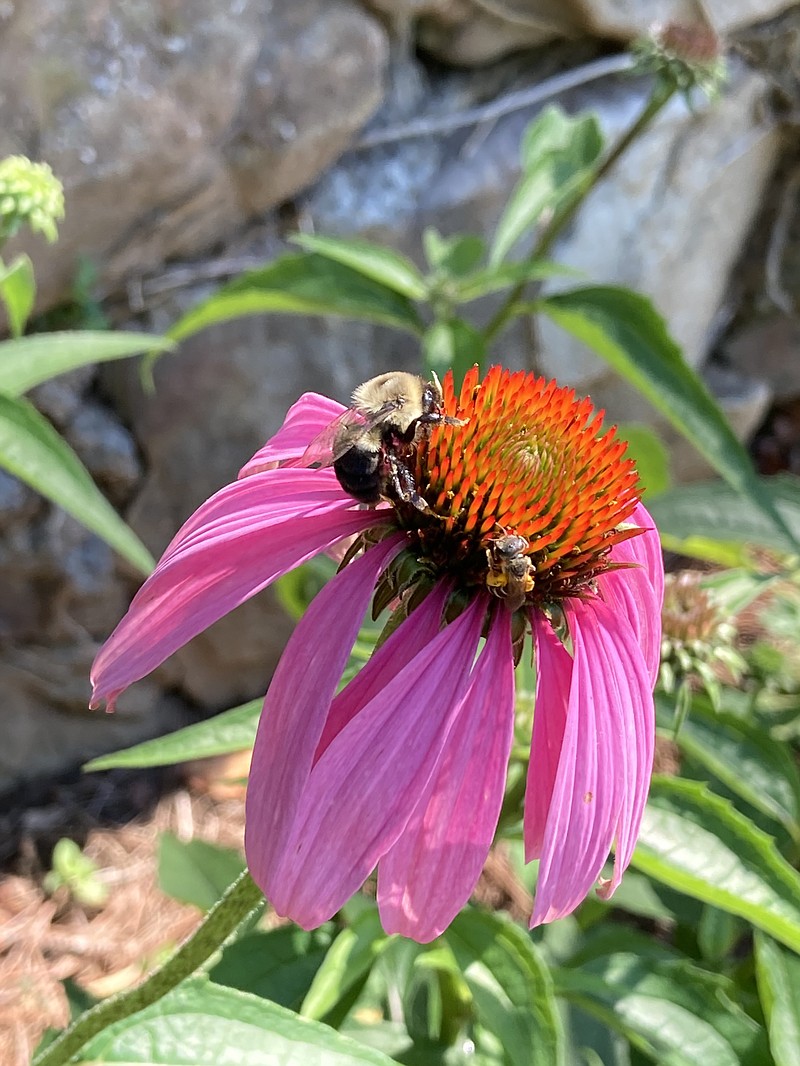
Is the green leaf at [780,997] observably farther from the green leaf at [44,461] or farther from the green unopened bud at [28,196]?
the green unopened bud at [28,196]

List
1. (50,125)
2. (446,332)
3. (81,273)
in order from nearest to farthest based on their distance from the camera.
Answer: (446,332) < (50,125) < (81,273)

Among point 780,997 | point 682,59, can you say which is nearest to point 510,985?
point 780,997

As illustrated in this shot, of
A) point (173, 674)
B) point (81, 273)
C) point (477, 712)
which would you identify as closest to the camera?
point (477, 712)

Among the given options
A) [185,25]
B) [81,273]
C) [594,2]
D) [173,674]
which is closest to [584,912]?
[173,674]

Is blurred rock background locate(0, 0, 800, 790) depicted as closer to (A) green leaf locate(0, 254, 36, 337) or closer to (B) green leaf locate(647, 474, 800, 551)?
(A) green leaf locate(0, 254, 36, 337)

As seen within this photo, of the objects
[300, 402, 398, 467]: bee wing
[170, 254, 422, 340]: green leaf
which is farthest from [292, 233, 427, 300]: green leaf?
[300, 402, 398, 467]: bee wing

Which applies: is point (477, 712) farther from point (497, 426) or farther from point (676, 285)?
point (676, 285)

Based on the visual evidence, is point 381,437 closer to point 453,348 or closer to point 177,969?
point 177,969
